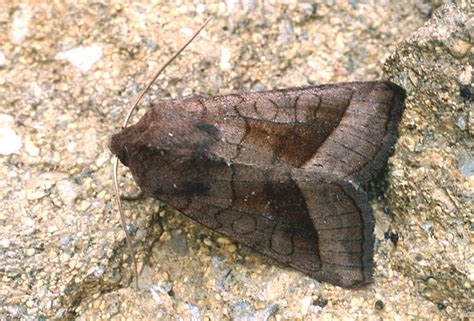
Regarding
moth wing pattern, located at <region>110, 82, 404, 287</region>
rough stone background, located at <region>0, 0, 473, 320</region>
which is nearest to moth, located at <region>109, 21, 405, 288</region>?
moth wing pattern, located at <region>110, 82, 404, 287</region>

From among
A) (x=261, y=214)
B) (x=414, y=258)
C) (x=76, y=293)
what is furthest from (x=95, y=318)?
(x=414, y=258)

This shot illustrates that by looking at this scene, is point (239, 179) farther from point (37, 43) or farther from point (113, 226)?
point (37, 43)

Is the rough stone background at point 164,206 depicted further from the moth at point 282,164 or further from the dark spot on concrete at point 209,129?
the dark spot on concrete at point 209,129

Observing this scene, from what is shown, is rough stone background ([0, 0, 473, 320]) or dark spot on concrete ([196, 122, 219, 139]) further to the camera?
dark spot on concrete ([196, 122, 219, 139])

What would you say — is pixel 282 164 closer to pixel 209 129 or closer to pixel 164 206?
pixel 209 129

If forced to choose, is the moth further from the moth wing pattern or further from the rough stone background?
the rough stone background

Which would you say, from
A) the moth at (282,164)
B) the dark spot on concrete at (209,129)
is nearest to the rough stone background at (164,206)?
the moth at (282,164)

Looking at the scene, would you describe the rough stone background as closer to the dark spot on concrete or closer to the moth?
the moth
